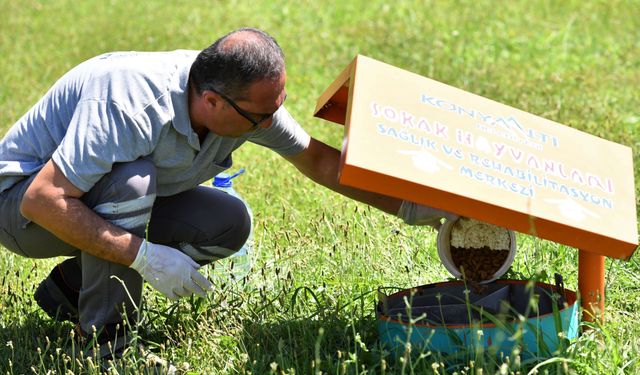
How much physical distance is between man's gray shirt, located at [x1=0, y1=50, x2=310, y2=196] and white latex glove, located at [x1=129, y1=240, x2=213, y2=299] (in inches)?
12.2

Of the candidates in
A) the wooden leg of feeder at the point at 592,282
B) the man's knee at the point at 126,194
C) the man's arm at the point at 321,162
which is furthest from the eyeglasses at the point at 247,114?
the wooden leg of feeder at the point at 592,282

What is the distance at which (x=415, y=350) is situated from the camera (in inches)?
123

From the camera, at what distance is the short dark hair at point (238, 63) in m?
3.20

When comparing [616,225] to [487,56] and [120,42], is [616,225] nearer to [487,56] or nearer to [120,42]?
[487,56]

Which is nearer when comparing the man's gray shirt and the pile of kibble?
the man's gray shirt

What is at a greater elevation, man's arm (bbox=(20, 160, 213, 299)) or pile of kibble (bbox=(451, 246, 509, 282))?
pile of kibble (bbox=(451, 246, 509, 282))

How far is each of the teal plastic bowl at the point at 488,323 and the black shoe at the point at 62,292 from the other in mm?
1302

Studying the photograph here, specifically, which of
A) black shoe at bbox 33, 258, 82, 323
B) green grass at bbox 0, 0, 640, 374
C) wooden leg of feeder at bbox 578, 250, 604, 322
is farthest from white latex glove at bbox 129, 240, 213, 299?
wooden leg of feeder at bbox 578, 250, 604, 322

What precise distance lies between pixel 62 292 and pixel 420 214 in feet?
4.87

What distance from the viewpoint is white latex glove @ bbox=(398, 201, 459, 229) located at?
11.4 ft

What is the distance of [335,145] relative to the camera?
19.6 ft

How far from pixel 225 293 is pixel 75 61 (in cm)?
544

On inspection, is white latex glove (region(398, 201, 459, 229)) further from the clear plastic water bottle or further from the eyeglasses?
the clear plastic water bottle

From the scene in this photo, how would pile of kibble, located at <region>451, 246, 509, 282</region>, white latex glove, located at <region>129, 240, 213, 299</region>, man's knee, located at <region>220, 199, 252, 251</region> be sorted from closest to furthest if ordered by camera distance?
white latex glove, located at <region>129, 240, 213, 299</region> < pile of kibble, located at <region>451, 246, 509, 282</region> < man's knee, located at <region>220, 199, 252, 251</region>
